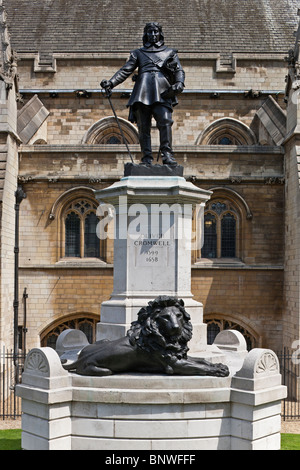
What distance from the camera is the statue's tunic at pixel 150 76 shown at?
902 centimetres

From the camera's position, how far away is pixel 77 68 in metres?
22.8

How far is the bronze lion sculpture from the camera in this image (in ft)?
23.7

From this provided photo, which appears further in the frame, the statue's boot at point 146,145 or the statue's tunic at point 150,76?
the statue's boot at point 146,145

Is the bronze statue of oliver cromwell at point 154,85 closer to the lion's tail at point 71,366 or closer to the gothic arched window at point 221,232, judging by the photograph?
the lion's tail at point 71,366

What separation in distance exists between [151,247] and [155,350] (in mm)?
1922

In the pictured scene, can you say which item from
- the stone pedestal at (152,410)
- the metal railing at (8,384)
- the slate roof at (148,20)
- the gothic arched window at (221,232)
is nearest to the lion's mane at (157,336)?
the stone pedestal at (152,410)

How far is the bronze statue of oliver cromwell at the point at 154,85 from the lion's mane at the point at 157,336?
2623 mm

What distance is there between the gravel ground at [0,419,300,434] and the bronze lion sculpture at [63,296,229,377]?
229 inches

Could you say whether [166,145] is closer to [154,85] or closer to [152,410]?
[154,85]

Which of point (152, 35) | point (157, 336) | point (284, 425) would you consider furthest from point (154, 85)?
point (284, 425)

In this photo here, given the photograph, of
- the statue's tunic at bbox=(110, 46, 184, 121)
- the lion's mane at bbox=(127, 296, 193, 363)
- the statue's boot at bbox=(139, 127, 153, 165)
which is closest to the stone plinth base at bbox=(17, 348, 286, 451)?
the lion's mane at bbox=(127, 296, 193, 363)

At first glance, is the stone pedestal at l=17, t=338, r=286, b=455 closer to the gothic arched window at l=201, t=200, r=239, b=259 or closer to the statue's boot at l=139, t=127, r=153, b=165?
the statue's boot at l=139, t=127, r=153, b=165

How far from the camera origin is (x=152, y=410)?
22.8ft
